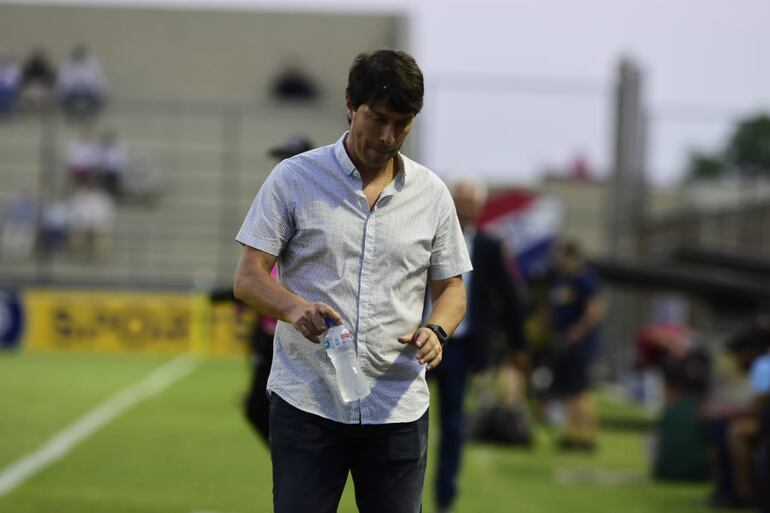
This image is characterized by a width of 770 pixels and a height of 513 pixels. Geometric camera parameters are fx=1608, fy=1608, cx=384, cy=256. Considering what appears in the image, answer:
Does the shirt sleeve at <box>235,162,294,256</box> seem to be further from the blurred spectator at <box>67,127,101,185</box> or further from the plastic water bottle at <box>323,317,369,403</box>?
the blurred spectator at <box>67,127,101,185</box>

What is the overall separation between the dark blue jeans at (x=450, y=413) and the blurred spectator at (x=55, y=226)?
2316 centimetres

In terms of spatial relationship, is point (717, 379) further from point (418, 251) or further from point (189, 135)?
point (189, 135)

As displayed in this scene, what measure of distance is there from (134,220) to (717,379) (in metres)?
19.8

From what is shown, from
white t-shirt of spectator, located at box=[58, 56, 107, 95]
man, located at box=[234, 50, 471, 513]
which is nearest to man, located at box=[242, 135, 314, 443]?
man, located at box=[234, 50, 471, 513]

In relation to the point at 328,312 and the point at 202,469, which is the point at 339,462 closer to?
the point at 328,312

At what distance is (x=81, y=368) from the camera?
23.0 meters

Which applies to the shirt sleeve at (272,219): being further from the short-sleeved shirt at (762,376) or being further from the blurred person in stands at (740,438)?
the blurred person in stands at (740,438)

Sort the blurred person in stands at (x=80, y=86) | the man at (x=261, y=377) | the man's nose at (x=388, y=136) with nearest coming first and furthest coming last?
the man's nose at (x=388, y=136) < the man at (x=261, y=377) < the blurred person in stands at (x=80, y=86)

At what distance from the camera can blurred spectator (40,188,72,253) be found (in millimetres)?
31469

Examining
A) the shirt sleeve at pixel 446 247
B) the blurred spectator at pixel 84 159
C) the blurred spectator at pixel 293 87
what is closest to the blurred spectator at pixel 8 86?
the blurred spectator at pixel 84 159

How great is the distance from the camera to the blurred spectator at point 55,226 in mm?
31469

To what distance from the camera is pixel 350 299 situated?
15.5ft

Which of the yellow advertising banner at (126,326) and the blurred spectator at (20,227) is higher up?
the blurred spectator at (20,227)

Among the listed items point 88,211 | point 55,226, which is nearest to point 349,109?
point 55,226
